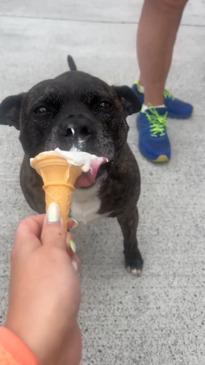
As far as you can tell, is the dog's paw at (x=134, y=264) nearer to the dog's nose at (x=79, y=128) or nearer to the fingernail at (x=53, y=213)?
the dog's nose at (x=79, y=128)

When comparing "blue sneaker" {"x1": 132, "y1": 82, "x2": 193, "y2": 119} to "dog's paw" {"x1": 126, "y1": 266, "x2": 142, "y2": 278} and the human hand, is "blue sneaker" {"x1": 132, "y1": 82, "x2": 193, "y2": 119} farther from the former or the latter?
the human hand

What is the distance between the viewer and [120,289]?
1863mm

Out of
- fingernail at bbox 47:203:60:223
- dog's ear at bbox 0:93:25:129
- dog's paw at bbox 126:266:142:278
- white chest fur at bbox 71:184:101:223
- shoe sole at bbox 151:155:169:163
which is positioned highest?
fingernail at bbox 47:203:60:223

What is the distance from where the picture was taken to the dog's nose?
138 centimetres

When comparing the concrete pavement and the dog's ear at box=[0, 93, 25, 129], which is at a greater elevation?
the dog's ear at box=[0, 93, 25, 129]

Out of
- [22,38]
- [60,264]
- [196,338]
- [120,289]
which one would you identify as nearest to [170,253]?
[120,289]

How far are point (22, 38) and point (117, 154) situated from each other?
7.97 ft

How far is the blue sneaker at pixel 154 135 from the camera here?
2.46 meters

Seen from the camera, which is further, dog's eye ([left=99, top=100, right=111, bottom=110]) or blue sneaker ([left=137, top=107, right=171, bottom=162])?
blue sneaker ([left=137, top=107, right=171, bottom=162])

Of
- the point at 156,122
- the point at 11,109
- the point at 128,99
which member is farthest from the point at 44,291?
the point at 156,122

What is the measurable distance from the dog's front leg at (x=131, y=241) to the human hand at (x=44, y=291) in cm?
91

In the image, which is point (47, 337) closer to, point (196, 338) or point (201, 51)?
point (196, 338)

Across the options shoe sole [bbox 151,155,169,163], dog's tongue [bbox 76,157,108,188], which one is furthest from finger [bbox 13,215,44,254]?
shoe sole [bbox 151,155,169,163]

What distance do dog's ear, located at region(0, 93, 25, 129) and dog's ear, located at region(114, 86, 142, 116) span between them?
1.28 ft
